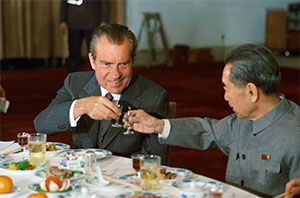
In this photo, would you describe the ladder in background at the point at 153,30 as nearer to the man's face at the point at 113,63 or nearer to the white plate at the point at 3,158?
the man's face at the point at 113,63

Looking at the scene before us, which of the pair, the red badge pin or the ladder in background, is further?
the ladder in background

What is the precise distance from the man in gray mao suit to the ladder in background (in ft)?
28.4

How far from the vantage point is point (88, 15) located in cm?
798

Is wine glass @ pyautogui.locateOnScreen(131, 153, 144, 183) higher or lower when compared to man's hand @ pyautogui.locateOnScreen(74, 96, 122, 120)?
lower

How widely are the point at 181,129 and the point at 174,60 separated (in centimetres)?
899

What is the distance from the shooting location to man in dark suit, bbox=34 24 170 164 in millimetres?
2801

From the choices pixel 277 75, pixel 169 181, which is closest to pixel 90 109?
pixel 169 181

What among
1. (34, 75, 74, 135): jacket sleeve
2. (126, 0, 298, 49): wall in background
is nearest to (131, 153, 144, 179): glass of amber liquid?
(34, 75, 74, 135): jacket sleeve

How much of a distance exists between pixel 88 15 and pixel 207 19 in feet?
15.1

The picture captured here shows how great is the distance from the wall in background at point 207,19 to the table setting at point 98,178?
8849 millimetres

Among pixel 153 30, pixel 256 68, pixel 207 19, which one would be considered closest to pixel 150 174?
pixel 256 68

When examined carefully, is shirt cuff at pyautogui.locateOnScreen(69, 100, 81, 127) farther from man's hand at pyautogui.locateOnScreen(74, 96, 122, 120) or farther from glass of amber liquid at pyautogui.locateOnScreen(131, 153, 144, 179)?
glass of amber liquid at pyautogui.locateOnScreen(131, 153, 144, 179)

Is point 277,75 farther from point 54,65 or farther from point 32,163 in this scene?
point 54,65

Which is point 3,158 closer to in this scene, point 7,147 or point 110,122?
point 7,147
